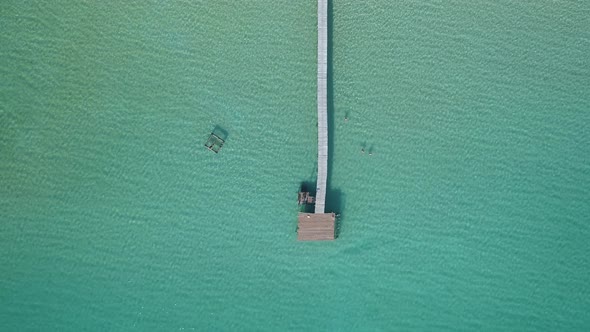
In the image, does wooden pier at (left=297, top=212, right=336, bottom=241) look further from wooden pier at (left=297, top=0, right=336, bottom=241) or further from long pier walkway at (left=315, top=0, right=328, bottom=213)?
long pier walkway at (left=315, top=0, right=328, bottom=213)

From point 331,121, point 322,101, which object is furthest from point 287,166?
point 322,101

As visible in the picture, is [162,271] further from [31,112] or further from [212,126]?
[31,112]

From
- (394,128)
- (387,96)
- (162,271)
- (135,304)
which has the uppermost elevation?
(387,96)

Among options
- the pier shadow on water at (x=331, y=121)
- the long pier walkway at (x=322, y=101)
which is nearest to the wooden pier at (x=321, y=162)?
the long pier walkway at (x=322, y=101)

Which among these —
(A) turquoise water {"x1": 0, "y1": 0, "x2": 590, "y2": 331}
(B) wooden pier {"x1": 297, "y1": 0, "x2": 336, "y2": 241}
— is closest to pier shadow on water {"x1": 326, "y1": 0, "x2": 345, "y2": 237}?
(A) turquoise water {"x1": 0, "y1": 0, "x2": 590, "y2": 331}

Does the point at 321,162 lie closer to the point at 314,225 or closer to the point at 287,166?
the point at 287,166

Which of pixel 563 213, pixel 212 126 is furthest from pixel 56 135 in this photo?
pixel 563 213
